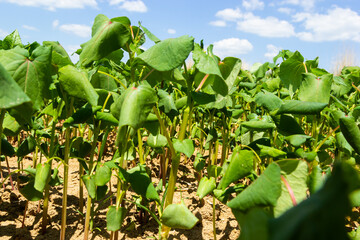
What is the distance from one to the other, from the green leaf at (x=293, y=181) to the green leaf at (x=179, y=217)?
47 cm

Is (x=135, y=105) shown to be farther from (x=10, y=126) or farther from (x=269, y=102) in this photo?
(x=10, y=126)

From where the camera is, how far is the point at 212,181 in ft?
4.46

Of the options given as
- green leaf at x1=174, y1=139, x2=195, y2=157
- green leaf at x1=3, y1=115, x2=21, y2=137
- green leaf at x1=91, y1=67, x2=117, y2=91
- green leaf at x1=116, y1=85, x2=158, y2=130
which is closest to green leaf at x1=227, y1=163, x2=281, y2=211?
green leaf at x1=116, y1=85, x2=158, y2=130

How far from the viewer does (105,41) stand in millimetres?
1103

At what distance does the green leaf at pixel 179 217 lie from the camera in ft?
3.95

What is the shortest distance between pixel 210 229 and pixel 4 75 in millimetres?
1593

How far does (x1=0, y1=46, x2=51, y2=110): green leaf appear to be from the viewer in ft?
3.20

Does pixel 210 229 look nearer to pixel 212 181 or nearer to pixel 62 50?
pixel 212 181

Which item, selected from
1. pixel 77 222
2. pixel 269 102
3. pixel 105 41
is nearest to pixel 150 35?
pixel 105 41

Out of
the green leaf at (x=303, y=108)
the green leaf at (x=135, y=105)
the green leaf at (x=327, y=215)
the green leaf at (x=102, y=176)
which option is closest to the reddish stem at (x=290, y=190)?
the green leaf at (x=303, y=108)

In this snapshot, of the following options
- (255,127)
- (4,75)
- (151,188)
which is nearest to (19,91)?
(4,75)

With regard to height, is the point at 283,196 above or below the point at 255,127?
below

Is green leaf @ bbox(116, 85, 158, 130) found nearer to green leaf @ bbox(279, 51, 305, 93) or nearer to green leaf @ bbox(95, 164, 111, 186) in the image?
green leaf @ bbox(95, 164, 111, 186)

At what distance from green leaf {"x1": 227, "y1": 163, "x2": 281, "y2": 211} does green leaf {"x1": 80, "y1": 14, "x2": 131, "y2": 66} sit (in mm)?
694
